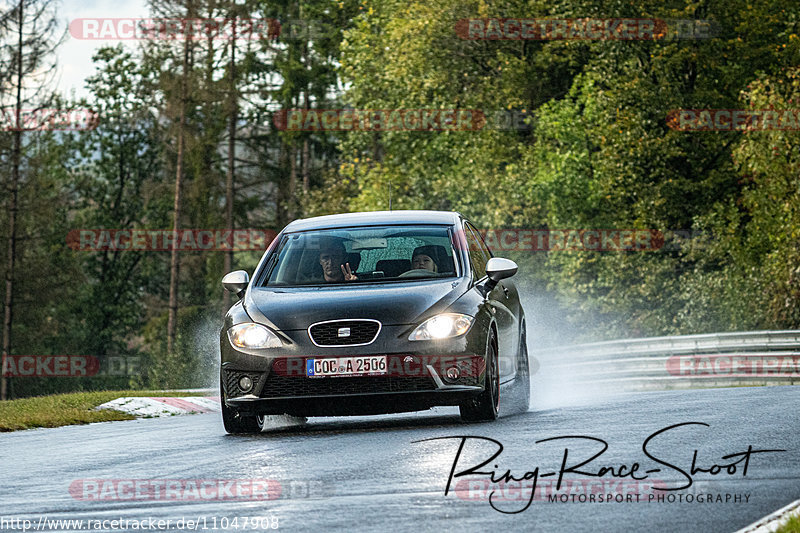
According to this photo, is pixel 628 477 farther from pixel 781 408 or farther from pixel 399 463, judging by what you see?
pixel 781 408

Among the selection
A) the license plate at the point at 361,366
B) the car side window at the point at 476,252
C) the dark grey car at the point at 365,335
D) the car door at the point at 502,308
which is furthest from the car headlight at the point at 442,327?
the car side window at the point at 476,252

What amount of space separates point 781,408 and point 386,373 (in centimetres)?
415

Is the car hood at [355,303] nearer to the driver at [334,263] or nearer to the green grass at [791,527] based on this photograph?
the driver at [334,263]

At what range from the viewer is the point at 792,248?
103 ft

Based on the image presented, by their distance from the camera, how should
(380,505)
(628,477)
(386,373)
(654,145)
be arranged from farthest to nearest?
1. (654,145)
2. (386,373)
3. (628,477)
4. (380,505)

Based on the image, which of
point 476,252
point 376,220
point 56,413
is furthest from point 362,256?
point 56,413

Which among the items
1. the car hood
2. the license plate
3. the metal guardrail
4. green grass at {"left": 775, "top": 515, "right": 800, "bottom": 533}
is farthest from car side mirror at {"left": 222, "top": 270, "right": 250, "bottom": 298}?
the metal guardrail

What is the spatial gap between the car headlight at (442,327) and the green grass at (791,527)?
187 inches

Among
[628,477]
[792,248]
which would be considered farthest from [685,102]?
[628,477]

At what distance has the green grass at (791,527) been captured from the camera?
591cm

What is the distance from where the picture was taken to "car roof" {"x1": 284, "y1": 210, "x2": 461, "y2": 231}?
12367 millimetres

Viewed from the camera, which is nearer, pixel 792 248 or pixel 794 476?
pixel 794 476

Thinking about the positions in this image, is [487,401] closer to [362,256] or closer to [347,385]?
[347,385]

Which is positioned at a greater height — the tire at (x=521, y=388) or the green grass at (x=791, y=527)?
the green grass at (x=791, y=527)
